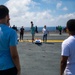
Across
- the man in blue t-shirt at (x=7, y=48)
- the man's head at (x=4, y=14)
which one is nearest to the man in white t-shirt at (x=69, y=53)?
the man in blue t-shirt at (x=7, y=48)

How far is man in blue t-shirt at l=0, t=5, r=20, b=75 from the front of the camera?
396cm

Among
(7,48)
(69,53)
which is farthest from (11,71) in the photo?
(69,53)

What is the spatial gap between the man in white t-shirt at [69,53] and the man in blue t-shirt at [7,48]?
845 mm

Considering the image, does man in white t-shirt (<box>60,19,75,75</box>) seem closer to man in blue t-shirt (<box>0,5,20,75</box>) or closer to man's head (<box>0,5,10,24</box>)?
man in blue t-shirt (<box>0,5,20,75</box>)

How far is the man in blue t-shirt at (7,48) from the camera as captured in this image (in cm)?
396

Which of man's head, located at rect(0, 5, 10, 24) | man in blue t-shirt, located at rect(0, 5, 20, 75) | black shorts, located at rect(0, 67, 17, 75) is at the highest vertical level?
man's head, located at rect(0, 5, 10, 24)

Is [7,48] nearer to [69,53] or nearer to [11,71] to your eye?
→ [11,71]

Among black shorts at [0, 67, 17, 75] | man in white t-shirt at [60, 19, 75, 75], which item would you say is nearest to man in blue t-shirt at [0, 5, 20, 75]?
black shorts at [0, 67, 17, 75]

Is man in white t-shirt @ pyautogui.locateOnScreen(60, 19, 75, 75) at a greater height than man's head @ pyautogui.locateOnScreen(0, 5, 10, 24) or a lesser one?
lesser

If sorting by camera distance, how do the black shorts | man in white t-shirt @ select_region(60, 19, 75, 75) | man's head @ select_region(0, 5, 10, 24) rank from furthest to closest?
1. man in white t-shirt @ select_region(60, 19, 75, 75)
2. the black shorts
3. man's head @ select_region(0, 5, 10, 24)

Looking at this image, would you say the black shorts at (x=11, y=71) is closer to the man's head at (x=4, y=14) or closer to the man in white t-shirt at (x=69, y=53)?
the man's head at (x=4, y=14)

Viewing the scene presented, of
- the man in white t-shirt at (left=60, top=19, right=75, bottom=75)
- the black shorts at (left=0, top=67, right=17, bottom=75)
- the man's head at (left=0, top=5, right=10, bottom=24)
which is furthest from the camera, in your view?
the man in white t-shirt at (left=60, top=19, right=75, bottom=75)

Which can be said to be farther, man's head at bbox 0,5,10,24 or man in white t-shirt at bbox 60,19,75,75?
man in white t-shirt at bbox 60,19,75,75

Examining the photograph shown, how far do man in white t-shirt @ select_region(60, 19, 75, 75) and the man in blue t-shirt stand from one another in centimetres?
84
